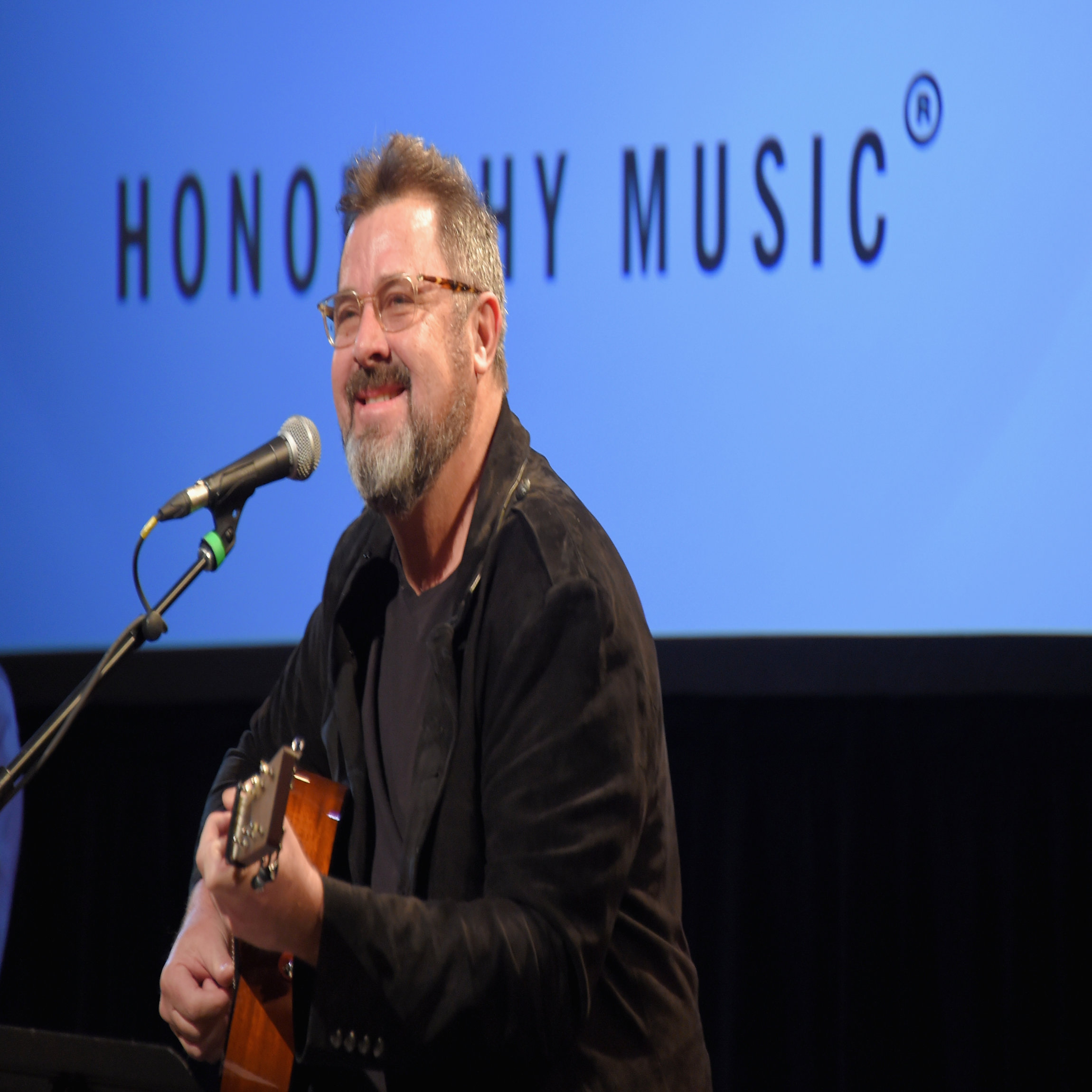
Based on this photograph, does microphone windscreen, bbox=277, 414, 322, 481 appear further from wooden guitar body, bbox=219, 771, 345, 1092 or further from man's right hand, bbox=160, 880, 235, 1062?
man's right hand, bbox=160, 880, 235, 1062

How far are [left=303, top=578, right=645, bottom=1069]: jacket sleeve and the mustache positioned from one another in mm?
424

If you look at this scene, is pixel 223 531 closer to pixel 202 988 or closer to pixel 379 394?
pixel 379 394

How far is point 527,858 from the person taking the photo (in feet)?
4.35

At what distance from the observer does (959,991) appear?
2.59 m

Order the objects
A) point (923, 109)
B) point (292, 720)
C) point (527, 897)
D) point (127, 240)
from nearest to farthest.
→ point (527, 897), point (292, 720), point (923, 109), point (127, 240)

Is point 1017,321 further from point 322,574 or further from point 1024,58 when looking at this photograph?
point 322,574

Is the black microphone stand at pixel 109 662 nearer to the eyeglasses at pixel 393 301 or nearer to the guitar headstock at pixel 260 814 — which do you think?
the eyeglasses at pixel 393 301

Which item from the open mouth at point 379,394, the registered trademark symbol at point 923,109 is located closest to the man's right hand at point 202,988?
the open mouth at point 379,394

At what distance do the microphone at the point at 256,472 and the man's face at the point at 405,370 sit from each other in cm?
7

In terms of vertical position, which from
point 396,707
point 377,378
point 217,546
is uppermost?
point 377,378

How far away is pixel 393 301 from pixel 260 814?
31.6 inches

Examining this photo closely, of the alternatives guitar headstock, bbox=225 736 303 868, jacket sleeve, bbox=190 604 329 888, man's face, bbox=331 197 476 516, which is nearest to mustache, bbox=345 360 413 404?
man's face, bbox=331 197 476 516

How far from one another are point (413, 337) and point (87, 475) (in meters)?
1.64

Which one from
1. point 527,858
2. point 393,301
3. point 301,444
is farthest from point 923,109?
point 527,858
